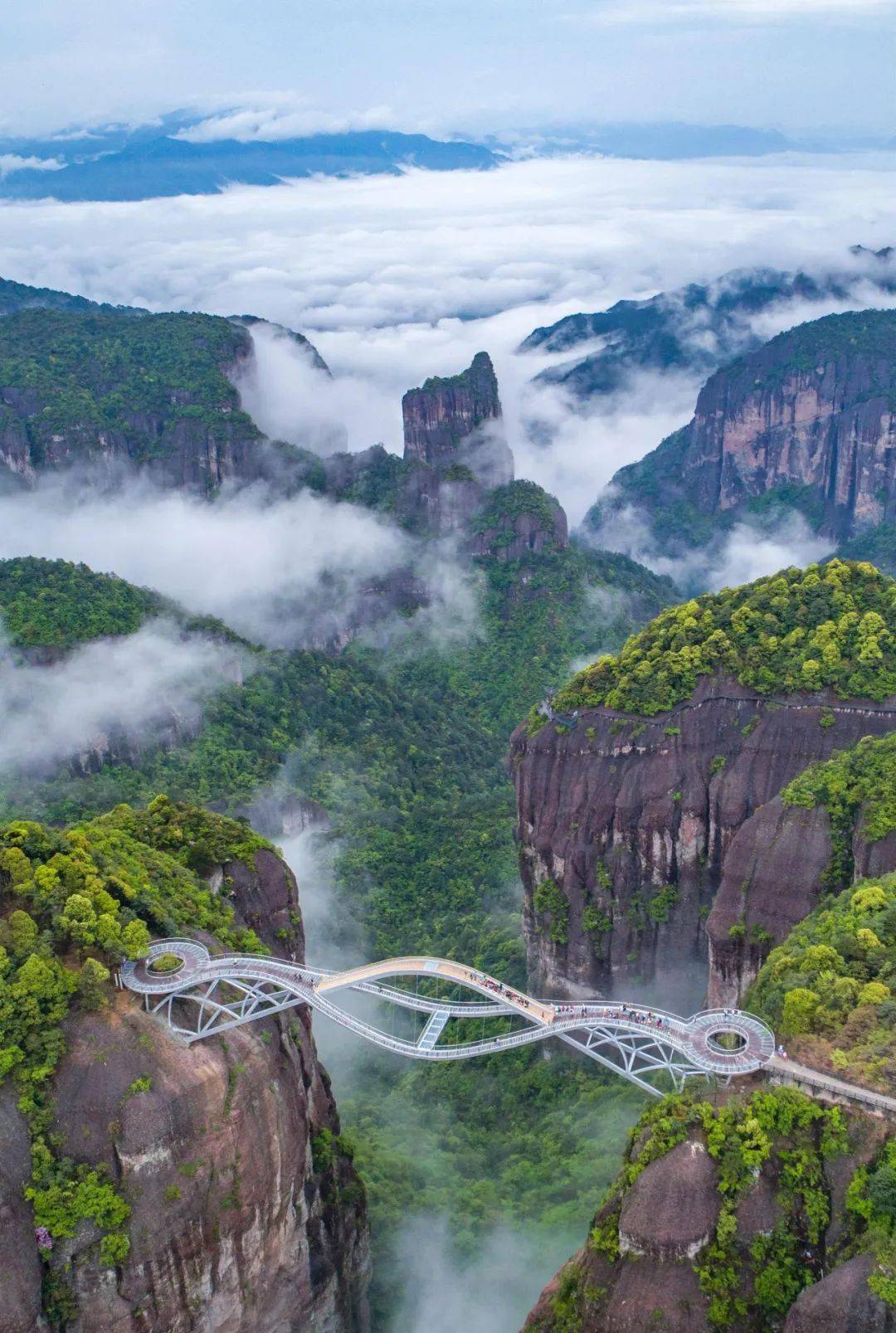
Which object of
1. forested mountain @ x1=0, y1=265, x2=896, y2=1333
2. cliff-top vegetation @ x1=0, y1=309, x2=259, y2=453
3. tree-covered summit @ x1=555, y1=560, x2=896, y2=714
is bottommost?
forested mountain @ x1=0, y1=265, x2=896, y2=1333

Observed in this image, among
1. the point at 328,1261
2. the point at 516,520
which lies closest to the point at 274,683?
the point at 516,520

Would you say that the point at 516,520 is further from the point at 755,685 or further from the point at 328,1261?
the point at 328,1261

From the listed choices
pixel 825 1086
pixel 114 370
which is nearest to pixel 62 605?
pixel 114 370

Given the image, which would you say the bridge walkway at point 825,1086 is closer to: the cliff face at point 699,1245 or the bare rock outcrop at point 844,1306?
the cliff face at point 699,1245

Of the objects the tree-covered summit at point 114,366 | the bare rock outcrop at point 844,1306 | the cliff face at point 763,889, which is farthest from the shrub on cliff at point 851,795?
the tree-covered summit at point 114,366

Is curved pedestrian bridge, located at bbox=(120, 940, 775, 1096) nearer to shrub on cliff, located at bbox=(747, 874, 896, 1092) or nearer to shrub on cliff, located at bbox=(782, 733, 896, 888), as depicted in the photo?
shrub on cliff, located at bbox=(747, 874, 896, 1092)

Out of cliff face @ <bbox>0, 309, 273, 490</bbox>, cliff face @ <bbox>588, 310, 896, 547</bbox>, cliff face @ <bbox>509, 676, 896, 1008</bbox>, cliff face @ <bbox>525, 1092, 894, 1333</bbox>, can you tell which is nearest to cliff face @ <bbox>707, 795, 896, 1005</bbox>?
cliff face @ <bbox>509, 676, 896, 1008</bbox>
